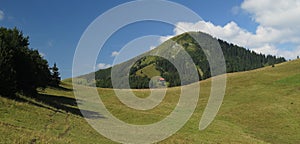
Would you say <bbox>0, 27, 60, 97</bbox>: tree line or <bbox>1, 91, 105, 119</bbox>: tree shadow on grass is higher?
<bbox>0, 27, 60, 97</bbox>: tree line

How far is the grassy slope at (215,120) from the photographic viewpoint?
82.7 feet

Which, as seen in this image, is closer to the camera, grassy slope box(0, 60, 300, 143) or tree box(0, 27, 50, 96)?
A: grassy slope box(0, 60, 300, 143)

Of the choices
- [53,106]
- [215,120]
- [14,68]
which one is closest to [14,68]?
[14,68]

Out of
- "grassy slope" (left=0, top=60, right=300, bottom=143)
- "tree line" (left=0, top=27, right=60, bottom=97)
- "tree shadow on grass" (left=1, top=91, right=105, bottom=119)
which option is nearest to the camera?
"grassy slope" (left=0, top=60, right=300, bottom=143)

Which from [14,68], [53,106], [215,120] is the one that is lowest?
[215,120]

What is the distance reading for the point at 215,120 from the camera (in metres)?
53.5

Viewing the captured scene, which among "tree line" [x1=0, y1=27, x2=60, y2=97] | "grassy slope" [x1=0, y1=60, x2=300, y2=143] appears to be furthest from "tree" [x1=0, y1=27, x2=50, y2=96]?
"grassy slope" [x1=0, y1=60, x2=300, y2=143]

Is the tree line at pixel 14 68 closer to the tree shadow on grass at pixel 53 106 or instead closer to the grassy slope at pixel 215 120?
the tree shadow on grass at pixel 53 106

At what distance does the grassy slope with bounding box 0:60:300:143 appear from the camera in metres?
25.2

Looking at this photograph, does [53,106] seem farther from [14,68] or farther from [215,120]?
[215,120]

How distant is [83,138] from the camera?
25688 mm

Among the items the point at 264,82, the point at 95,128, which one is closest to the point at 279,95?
the point at 264,82

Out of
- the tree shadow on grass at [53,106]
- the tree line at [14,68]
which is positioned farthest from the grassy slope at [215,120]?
the tree line at [14,68]

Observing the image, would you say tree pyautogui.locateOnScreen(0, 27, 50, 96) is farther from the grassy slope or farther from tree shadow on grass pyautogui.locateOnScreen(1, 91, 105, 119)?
the grassy slope
